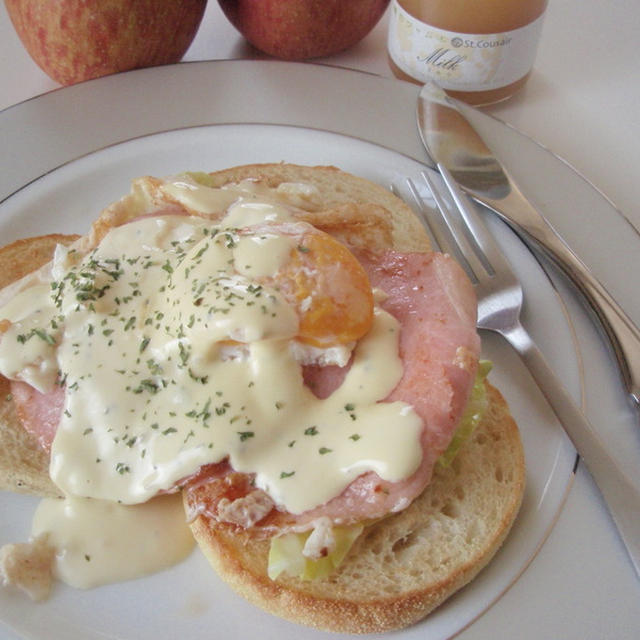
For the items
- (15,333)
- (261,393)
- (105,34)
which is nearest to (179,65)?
(105,34)

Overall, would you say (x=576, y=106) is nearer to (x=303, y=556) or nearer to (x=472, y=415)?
(x=472, y=415)

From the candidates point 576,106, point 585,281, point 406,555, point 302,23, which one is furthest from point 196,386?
point 576,106

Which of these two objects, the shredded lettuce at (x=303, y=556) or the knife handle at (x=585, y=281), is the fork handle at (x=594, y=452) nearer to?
the knife handle at (x=585, y=281)

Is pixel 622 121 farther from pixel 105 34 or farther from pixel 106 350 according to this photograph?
pixel 106 350

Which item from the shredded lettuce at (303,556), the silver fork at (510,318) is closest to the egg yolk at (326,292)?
the shredded lettuce at (303,556)

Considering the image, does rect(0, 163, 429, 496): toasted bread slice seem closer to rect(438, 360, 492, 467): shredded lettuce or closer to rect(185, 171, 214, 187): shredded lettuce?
rect(185, 171, 214, 187): shredded lettuce

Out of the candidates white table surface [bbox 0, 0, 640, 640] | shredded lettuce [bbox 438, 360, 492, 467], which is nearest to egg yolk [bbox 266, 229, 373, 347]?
shredded lettuce [bbox 438, 360, 492, 467]
